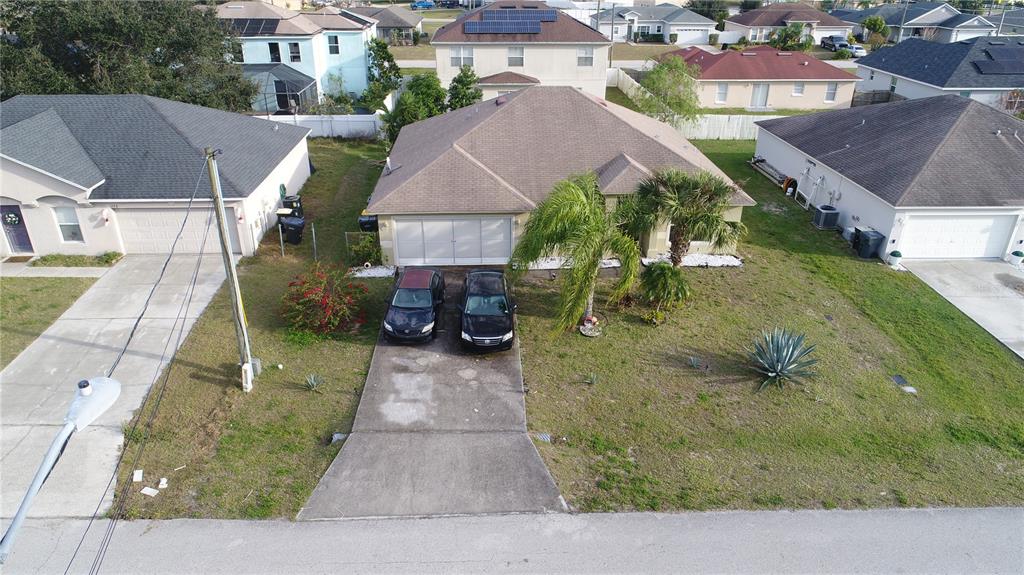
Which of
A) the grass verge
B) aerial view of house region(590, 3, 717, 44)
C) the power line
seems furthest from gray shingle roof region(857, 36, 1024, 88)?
the grass verge

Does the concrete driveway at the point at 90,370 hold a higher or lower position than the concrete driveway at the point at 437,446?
higher

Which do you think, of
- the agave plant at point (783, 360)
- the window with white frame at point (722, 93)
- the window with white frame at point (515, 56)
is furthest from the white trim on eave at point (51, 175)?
the window with white frame at point (722, 93)

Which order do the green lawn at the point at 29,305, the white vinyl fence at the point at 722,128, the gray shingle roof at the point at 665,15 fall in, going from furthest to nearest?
the gray shingle roof at the point at 665,15, the white vinyl fence at the point at 722,128, the green lawn at the point at 29,305

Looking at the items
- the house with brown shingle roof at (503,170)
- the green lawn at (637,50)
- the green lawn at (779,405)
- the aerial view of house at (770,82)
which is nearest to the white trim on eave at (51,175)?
the house with brown shingle roof at (503,170)

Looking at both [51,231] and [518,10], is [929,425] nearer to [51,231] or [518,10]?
[51,231]

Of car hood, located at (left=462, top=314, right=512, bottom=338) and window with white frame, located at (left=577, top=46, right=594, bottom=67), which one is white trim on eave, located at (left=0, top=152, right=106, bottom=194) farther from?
window with white frame, located at (left=577, top=46, right=594, bottom=67)

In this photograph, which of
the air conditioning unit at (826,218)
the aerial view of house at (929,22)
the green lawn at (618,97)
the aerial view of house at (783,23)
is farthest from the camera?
the aerial view of house at (783,23)

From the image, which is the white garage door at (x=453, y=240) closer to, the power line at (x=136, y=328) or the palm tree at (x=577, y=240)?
the palm tree at (x=577, y=240)

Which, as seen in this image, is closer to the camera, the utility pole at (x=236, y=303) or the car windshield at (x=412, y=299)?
the utility pole at (x=236, y=303)

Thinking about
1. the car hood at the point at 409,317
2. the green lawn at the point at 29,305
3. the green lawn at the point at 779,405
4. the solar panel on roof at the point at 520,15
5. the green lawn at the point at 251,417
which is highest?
the solar panel on roof at the point at 520,15
